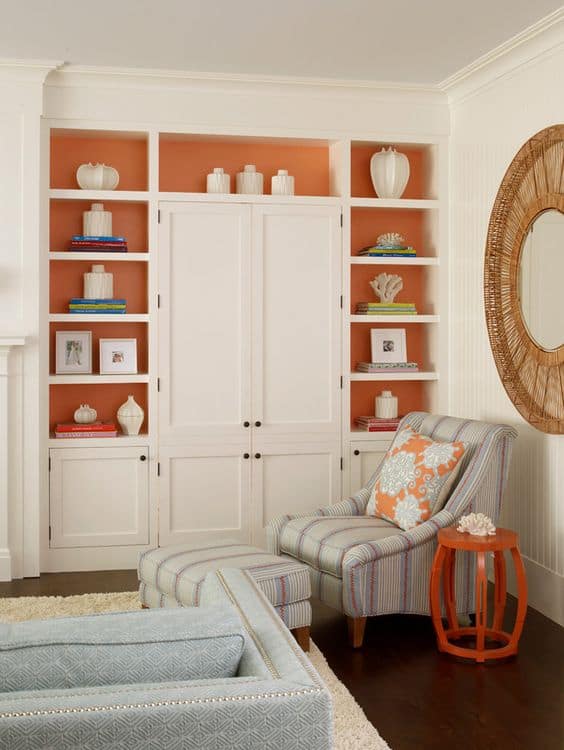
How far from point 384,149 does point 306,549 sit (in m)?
2.61

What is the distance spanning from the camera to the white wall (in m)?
4.16

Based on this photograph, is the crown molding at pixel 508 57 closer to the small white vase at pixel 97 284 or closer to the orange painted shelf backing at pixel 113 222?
the orange painted shelf backing at pixel 113 222

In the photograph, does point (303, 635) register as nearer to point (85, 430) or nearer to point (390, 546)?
point (390, 546)

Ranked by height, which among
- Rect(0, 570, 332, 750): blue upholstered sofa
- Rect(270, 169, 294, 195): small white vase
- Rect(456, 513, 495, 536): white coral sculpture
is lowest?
Rect(456, 513, 495, 536): white coral sculpture

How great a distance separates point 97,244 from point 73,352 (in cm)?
63

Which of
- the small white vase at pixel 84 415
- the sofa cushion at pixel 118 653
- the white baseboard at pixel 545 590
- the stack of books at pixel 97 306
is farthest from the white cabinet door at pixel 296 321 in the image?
the sofa cushion at pixel 118 653

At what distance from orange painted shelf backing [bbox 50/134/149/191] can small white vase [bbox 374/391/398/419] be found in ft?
6.16

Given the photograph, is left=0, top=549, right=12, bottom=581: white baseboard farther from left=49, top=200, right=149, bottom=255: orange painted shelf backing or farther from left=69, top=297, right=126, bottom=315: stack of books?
left=49, top=200, right=149, bottom=255: orange painted shelf backing

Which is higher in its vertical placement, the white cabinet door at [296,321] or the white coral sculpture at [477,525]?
the white cabinet door at [296,321]

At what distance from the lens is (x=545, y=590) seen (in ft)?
13.9

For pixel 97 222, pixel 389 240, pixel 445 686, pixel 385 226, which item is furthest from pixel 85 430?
pixel 445 686

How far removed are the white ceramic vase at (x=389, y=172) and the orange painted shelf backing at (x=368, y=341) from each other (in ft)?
2.59

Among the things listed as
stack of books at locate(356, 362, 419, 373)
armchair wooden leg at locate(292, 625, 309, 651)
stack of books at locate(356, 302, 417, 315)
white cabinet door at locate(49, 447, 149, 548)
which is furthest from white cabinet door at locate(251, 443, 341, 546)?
armchair wooden leg at locate(292, 625, 309, 651)

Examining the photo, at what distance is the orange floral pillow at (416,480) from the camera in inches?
157
